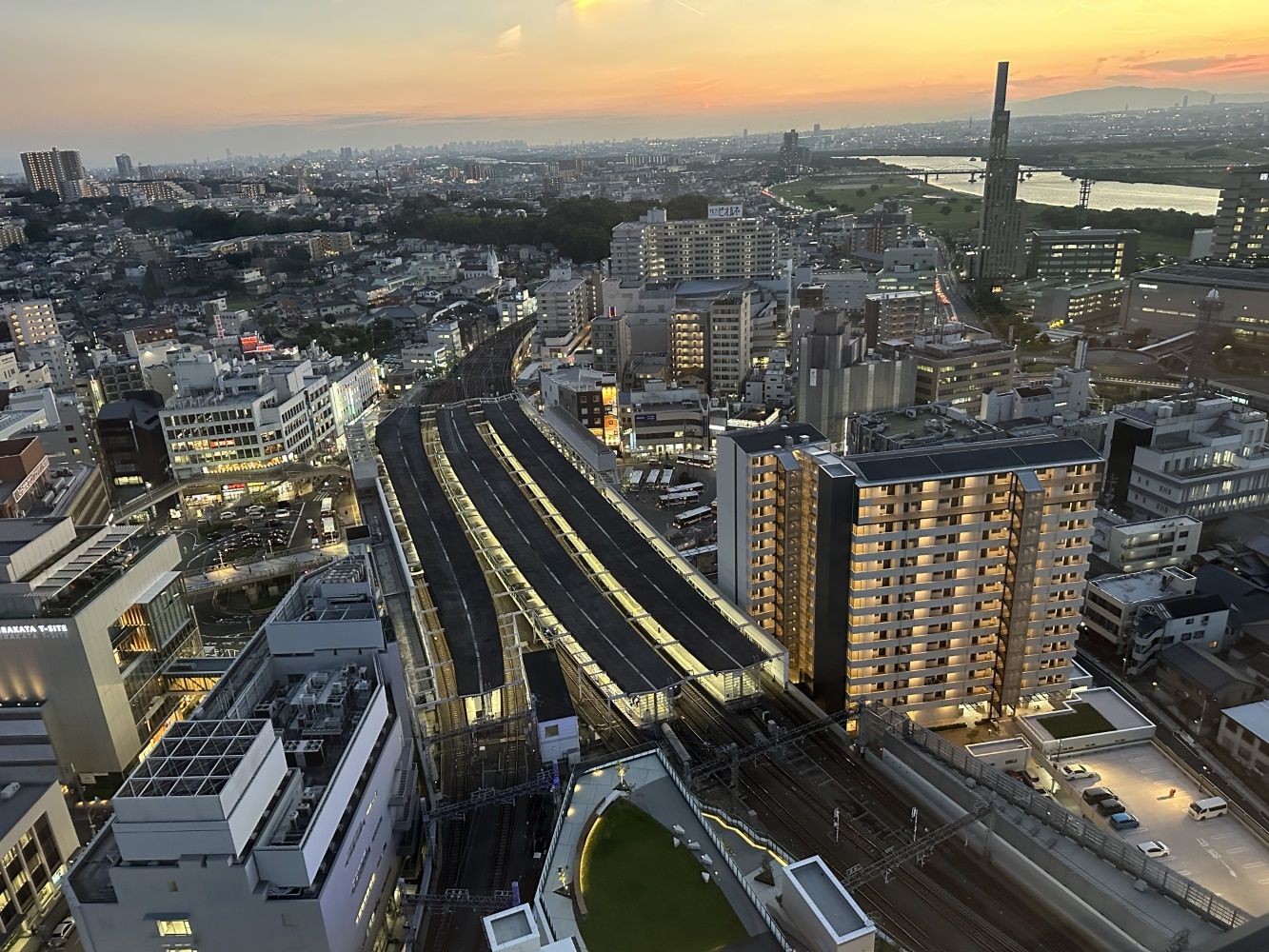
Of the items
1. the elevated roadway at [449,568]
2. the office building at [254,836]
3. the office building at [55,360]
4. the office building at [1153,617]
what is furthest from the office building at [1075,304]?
the office building at [55,360]

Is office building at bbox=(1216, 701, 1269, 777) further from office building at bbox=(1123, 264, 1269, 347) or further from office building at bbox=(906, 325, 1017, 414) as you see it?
office building at bbox=(1123, 264, 1269, 347)

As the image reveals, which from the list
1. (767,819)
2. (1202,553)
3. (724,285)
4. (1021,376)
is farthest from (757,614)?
(724,285)

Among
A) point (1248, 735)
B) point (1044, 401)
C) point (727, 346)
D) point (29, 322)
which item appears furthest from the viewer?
point (29, 322)

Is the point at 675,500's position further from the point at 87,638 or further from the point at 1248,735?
the point at 87,638

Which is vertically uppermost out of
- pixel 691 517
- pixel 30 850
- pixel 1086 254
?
pixel 1086 254

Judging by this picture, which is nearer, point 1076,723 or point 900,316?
point 1076,723

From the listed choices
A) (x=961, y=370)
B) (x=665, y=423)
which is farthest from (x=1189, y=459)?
(x=665, y=423)

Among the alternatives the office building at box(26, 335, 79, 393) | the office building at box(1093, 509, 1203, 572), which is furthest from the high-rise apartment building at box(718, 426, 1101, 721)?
the office building at box(26, 335, 79, 393)
